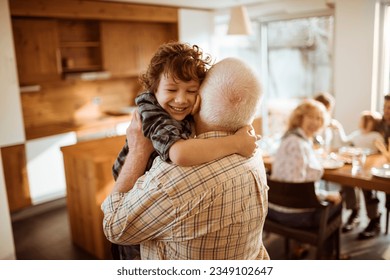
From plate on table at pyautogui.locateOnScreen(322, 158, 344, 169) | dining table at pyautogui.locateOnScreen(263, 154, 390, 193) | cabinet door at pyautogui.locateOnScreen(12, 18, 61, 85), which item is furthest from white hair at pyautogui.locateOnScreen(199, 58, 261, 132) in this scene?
cabinet door at pyautogui.locateOnScreen(12, 18, 61, 85)

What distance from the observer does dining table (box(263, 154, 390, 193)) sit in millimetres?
2102

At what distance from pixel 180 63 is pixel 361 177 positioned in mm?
1599

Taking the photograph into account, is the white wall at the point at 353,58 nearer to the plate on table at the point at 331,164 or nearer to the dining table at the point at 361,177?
the dining table at the point at 361,177

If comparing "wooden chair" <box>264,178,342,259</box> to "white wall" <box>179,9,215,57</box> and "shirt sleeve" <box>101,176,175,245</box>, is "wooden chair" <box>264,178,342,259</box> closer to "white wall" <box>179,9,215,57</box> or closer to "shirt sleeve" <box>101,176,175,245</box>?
"shirt sleeve" <box>101,176,175,245</box>

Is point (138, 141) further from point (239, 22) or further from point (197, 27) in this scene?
point (197, 27)

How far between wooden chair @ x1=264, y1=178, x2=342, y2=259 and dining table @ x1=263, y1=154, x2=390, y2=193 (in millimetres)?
189

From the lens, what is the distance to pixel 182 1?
4395mm

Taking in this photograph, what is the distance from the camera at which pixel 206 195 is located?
870mm

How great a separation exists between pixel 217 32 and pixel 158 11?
3.28 ft

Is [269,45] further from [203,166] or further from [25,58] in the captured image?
[203,166]

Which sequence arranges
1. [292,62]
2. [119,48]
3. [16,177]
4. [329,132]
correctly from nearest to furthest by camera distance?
[329,132] < [16,177] < [119,48] < [292,62]

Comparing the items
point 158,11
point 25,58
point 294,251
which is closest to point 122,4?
point 158,11

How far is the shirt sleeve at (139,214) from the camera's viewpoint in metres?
0.87

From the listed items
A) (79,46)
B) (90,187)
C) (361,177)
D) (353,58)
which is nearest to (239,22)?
(353,58)
